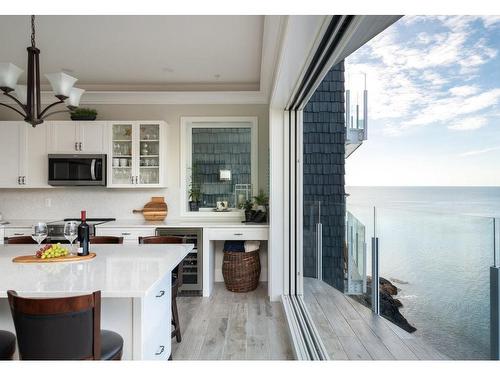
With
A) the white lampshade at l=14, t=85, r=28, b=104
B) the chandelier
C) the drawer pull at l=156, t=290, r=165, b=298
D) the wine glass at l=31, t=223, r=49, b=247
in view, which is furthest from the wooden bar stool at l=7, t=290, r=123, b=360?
the white lampshade at l=14, t=85, r=28, b=104

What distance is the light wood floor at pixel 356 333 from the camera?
147 cm

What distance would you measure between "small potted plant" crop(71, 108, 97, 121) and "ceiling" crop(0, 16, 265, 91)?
1.43 feet

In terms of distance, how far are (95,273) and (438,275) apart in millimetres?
1598

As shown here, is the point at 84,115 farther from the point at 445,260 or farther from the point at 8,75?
the point at 445,260

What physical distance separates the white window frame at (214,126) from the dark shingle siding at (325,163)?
3.24 feet

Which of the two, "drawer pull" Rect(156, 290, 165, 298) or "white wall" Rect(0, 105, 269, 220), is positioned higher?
"white wall" Rect(0, 105, 269, 220)

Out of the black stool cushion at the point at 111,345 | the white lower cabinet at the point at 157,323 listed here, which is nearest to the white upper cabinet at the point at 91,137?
the white lower cabinet at the point at 157,323

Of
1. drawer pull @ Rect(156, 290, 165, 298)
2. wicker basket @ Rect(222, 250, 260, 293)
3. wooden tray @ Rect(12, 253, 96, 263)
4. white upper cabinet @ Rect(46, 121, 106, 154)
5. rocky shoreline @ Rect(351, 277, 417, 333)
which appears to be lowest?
wicker basket @ Rect(222, 250, 260, 293)

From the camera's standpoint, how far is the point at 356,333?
2148 millimetres

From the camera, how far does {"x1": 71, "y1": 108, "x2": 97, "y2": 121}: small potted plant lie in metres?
4.26

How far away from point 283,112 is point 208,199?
5.44 feet

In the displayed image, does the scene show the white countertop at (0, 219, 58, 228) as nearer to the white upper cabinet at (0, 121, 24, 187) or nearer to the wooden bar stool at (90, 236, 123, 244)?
the white upper cabinet at (0, 121, 24, 187)

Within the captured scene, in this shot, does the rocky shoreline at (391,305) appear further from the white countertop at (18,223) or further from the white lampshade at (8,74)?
the white countertop at (18,223)

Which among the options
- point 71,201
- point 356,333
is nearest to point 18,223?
point 71,201
